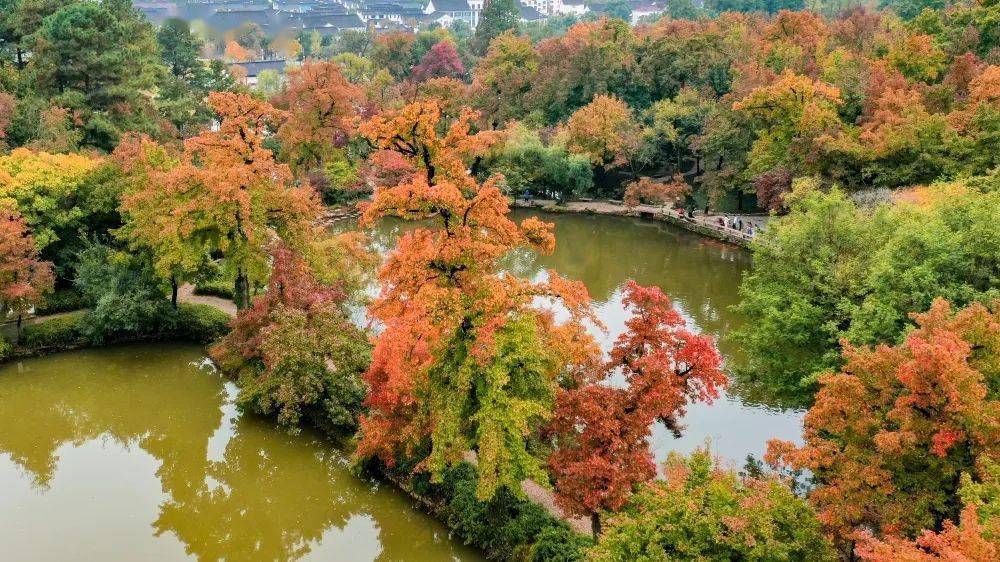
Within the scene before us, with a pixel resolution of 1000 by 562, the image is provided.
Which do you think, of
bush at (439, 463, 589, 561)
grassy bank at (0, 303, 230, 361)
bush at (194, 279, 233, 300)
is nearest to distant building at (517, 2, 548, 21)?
bush at (194, 279, 233, 300)

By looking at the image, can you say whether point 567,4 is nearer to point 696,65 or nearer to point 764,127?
point 696,65

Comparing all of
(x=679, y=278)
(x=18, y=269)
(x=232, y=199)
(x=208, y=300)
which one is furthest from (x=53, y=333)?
(x=679, y=278)

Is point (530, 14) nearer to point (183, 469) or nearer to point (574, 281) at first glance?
point (574, 281)

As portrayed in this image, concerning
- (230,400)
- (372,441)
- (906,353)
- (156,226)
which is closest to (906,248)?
(906,353)

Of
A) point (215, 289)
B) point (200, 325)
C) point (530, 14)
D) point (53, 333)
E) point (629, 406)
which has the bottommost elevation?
point (53, 333)

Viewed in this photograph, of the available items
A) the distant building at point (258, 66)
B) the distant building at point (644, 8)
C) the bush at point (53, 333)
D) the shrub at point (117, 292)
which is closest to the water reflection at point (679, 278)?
the shrub at point (117, 292)
